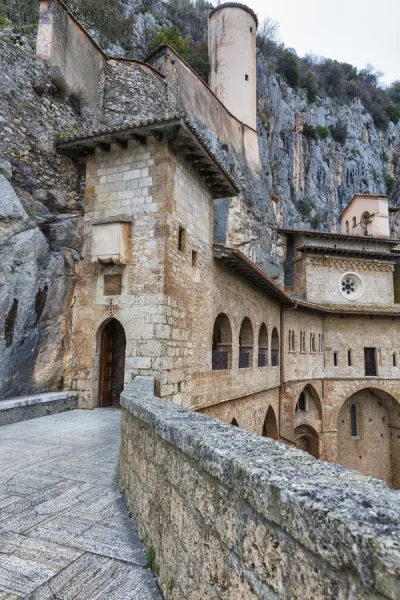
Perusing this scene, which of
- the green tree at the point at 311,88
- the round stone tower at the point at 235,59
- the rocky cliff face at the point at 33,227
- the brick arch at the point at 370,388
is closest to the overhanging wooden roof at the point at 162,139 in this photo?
the rocky cliff face at the point at 33,227

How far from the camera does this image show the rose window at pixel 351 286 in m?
24.7

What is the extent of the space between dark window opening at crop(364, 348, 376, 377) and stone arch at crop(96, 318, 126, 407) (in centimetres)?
1732

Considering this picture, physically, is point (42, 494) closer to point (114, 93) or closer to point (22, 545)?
point (22, 545)

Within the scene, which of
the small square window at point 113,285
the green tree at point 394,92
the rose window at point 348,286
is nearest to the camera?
the small square window at point 113,285

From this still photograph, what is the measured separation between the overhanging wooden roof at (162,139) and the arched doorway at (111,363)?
4.46m

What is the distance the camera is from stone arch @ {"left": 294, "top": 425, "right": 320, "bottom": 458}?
2145cm

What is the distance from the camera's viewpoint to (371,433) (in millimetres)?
23672

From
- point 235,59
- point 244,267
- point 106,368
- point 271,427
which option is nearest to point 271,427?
point 271,427

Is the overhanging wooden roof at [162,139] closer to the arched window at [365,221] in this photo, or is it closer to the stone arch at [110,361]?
the stone arch at [110,361]

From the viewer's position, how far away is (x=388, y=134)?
52656 mm

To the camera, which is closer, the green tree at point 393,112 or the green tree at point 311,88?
the green tree at point 311,88

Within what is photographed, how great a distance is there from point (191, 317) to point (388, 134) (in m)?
54.9

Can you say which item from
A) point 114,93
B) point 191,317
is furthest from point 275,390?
point 114,93

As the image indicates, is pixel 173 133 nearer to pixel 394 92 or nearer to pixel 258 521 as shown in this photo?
pixel 258 521
